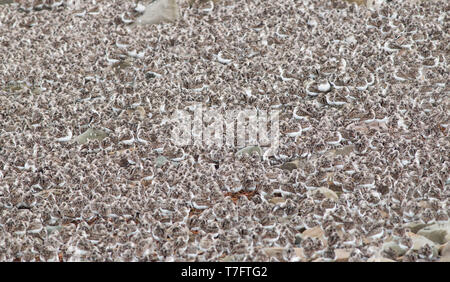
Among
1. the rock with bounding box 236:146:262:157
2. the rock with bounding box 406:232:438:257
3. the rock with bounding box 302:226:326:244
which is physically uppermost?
the rock with bounding box 236:146:262:157

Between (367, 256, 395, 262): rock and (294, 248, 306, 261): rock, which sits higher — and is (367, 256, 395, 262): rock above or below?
below

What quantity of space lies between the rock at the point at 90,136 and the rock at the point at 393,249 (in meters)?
2.11

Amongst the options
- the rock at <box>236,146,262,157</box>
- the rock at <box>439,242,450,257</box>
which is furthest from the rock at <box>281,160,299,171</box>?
the rock at <box>439,242,450,257</box>

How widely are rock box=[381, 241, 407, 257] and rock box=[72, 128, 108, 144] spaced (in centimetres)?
211

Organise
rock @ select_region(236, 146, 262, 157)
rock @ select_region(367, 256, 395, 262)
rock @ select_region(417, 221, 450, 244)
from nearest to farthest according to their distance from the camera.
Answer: rock @ select_region(367, 256, 395, 262), rock @ select_region(417, 221, 450, 244), rock @ select_region(236, 146, 262, 157)

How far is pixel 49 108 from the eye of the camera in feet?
14.1

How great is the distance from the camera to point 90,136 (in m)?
4.02

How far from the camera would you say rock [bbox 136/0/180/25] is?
5316 millimetres

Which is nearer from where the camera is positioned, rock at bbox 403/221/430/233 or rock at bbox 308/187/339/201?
rock at bbox 403/221/430/233

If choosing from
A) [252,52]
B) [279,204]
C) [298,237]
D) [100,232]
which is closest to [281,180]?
[279,204]

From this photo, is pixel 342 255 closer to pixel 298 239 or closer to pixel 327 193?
pixel 298 239

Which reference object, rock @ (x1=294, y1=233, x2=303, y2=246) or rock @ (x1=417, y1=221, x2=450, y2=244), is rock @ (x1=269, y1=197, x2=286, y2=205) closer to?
rock @ (x1=294, y1=233, x2=303, y2=246)

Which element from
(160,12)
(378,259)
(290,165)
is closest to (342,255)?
(378,259)

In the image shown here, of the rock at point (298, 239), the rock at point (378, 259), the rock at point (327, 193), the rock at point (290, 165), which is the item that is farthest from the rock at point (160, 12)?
the rock at point (378, 259)
